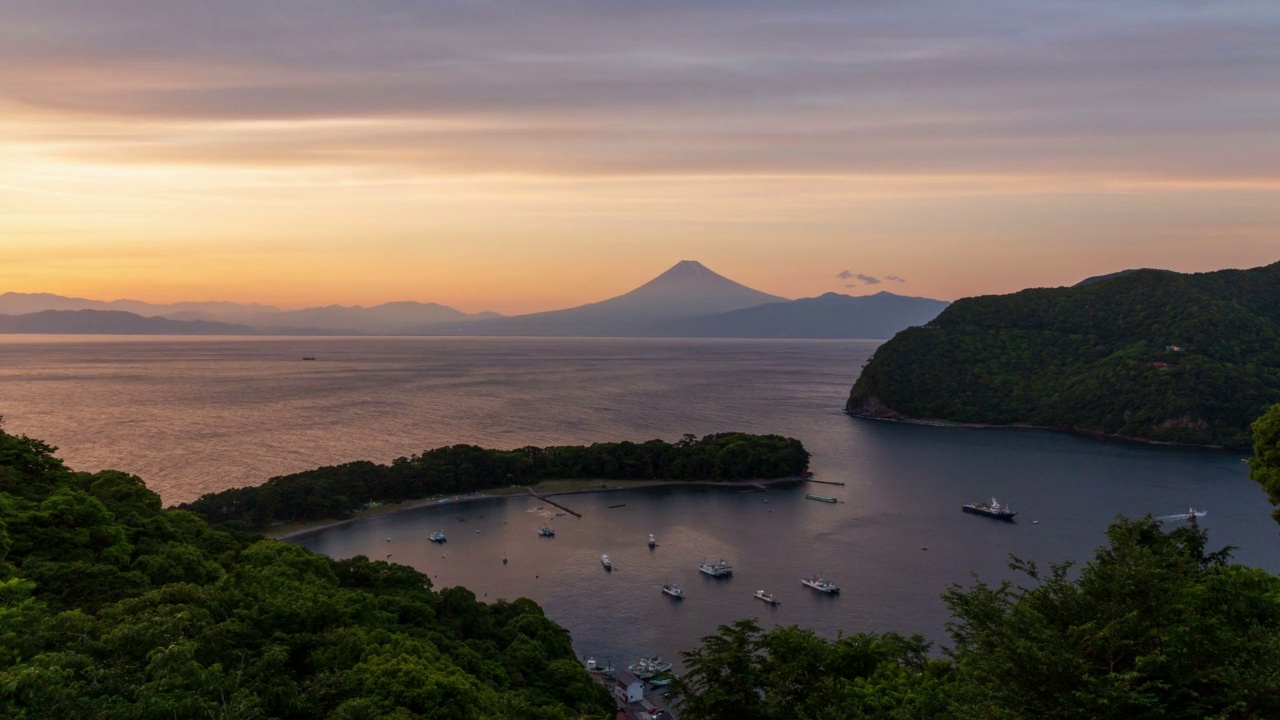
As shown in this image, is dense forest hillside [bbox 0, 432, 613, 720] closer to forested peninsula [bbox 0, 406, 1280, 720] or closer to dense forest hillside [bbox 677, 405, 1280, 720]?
forested peninsula [bbox 0, 406, 1280, 720]

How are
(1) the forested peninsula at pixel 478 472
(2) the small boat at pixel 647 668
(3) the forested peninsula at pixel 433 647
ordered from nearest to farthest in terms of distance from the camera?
(3) the forested peninsula at pixel 433 647
(2) the small boat at pixel 647 668
(1) the forested peninsula at pixel 478 472

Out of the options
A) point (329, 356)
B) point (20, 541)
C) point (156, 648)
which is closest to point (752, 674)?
point (156, 648)

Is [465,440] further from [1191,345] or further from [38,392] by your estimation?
[1191,345]

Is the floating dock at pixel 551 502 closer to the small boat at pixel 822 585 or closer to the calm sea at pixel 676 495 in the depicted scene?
the calm sea at pixel 676 495

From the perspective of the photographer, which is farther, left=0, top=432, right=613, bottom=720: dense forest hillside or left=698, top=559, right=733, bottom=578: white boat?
left=698, top=559, right=733, bottom=578: white boat

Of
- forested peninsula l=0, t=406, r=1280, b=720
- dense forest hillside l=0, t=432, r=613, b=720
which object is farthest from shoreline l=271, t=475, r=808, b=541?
forested peninsula l=0, t=406, r=1280, b=720

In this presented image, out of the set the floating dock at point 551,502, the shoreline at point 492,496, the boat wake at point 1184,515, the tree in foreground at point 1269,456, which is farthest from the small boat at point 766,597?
the boat wake at point 1184,515
